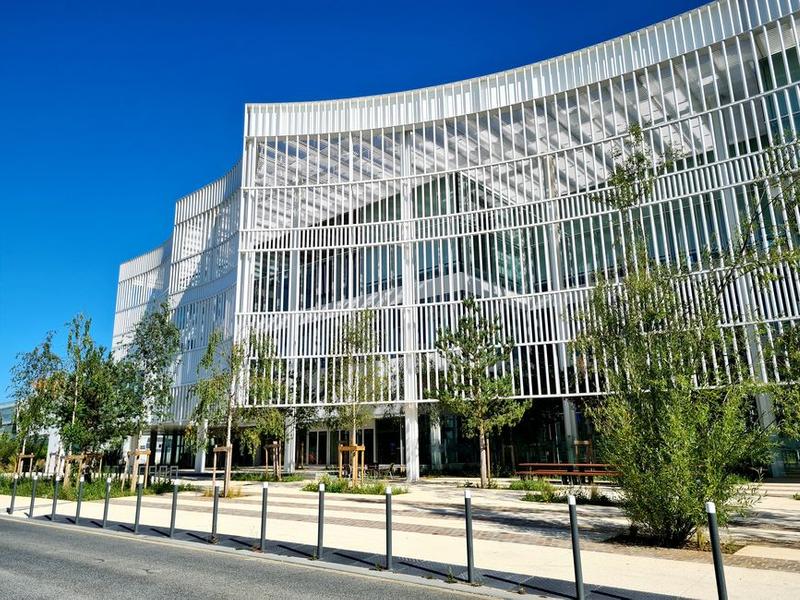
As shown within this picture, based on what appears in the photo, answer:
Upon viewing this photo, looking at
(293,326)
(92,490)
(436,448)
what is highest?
(293,326)

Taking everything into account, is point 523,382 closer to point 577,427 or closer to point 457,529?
point 577,427

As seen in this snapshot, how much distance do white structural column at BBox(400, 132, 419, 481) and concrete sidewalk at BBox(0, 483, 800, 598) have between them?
8.89 metres

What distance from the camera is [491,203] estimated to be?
2962 cm

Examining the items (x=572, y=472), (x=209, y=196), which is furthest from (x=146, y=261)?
(x=572, y=472)

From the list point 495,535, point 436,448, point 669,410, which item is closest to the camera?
point 669,410

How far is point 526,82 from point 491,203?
6102 mm

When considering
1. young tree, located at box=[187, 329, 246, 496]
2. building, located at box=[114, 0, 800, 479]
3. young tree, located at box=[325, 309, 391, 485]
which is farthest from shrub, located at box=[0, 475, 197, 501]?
young tree, located at box=[325, 309, 391, 485]

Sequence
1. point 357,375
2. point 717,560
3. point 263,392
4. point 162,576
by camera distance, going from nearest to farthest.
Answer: point 717,560 < point 162,576 < point 357,375 < point 263,392

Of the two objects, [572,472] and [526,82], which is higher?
[526,82]

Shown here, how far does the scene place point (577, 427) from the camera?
2716 cm

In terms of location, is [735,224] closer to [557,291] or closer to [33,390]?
[557,291]

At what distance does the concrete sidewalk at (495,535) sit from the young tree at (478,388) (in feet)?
11.1

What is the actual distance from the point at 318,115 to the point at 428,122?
20.2 feet

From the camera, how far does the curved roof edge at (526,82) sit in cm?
2394
